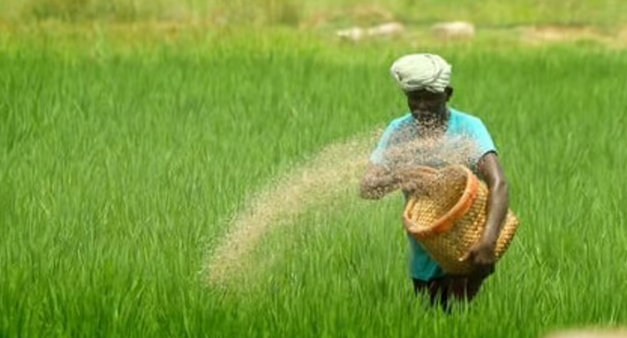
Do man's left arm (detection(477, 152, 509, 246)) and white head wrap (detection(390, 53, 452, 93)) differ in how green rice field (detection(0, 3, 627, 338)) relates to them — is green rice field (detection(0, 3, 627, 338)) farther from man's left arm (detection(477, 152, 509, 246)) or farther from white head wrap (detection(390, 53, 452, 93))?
white head wrap (detection(390, 53, 452, 93))

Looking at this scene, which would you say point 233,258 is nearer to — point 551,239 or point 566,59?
point 551,239

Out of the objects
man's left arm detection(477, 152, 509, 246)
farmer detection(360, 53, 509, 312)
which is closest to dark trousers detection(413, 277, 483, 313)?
farmer detection(360, 53, 509, 312)

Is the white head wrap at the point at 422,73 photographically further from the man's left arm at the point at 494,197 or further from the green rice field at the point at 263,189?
the green rice field at the point at 263,189

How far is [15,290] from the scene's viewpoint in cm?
463

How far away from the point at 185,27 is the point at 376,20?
7.09ft

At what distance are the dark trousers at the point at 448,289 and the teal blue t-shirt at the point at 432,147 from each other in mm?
28

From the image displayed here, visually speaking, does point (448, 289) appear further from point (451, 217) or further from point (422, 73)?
point (422, 73)

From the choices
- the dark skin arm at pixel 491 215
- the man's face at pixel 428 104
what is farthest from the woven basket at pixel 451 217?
the man's face at pixel 428 104

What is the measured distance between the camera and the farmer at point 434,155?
4.36 meters

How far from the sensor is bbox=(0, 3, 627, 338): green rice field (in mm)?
4547

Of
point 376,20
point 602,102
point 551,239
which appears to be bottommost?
point 376,20

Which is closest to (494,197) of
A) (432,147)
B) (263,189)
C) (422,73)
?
(432,147)

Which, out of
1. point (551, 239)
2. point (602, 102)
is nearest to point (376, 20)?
point (602, 102)

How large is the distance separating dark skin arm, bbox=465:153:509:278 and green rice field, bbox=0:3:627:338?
0.16 m
